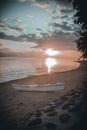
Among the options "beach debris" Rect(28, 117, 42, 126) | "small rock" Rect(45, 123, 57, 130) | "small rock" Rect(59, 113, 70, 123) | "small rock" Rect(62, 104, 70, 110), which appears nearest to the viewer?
"small rock" Rect(45, 123, 57, 130)

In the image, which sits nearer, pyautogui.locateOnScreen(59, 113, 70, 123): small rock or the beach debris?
pyautogui.locateOnScreen(59, 113, 70, 123): small rock

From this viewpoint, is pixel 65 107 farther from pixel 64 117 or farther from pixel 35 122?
pixel 35 122

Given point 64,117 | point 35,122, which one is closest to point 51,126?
point 64,117

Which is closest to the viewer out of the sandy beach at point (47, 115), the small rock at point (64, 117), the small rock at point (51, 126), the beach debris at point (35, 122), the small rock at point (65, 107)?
the small rock at point (51, 126)

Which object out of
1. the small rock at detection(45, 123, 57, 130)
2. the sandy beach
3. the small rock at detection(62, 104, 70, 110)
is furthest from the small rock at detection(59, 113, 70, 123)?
the small rock at detection(62, 104, 70, 110)

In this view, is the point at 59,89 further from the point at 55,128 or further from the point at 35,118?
the point at 55,128

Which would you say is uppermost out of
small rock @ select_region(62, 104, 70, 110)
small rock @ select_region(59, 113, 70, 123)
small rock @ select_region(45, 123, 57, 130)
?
small rock @ select_region(62, 104, 70, 110)

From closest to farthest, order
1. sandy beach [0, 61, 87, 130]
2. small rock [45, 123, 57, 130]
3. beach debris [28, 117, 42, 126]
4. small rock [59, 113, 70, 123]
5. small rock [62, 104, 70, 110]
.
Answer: small rock [45, 123, 57, 130] → sandy beach [0, 61, 87, 130] → small rock [59, 113, 70, 123] → beach debris [28, 117, 42, 126] → small rock [62, 104, 70, 110]

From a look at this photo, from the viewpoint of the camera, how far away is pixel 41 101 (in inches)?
910

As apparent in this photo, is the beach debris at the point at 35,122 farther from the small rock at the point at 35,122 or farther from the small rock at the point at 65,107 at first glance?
the small rock at the point at 65,107

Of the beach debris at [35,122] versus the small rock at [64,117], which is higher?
the small rock at [64,117]

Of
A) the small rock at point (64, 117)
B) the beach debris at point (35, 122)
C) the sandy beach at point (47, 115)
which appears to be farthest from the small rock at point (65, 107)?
the beach debris at point (35, 122)

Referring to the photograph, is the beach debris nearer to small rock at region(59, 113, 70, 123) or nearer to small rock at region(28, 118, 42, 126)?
A: small rock at region(28, 118, 42, 126)

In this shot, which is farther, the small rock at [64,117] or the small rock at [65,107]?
the small rock at [65,107]
